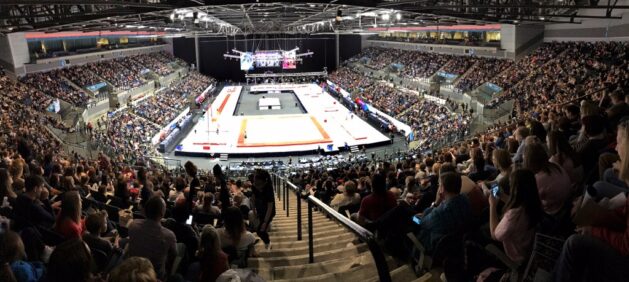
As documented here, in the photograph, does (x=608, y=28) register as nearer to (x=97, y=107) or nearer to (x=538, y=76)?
(x=538, y=76)

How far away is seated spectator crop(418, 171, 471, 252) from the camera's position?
4.25 metres

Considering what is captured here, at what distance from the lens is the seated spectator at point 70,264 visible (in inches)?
106

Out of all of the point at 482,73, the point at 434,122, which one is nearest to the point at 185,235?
the point at 434,122

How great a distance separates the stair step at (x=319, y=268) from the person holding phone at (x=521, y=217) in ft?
4.97

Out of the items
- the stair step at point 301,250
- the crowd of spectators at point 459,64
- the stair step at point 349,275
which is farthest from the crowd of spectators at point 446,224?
the crowd of spectators at point 459,64

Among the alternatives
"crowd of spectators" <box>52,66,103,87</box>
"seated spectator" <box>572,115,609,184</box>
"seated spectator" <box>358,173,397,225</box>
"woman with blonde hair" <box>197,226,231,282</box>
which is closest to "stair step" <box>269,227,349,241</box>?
"seated spectator" <box>358,173,397,225</box>

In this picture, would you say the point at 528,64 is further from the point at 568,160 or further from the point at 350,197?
the point at 568,160

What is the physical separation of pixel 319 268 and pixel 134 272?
2742 millimetres

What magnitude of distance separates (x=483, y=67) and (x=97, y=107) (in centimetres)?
3009

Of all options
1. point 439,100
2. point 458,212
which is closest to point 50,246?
point 458,212

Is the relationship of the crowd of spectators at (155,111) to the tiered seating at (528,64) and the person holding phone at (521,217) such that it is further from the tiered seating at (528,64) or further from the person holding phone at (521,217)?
the person holding phone at (521,217)

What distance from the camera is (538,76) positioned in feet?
90.3

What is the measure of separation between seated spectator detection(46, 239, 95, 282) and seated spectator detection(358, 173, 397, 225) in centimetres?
312

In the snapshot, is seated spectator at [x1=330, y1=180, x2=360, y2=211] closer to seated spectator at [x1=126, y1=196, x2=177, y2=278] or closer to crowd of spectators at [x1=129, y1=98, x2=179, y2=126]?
seated spectator at [x1=126, y1=196, x2=177, y2=278]
